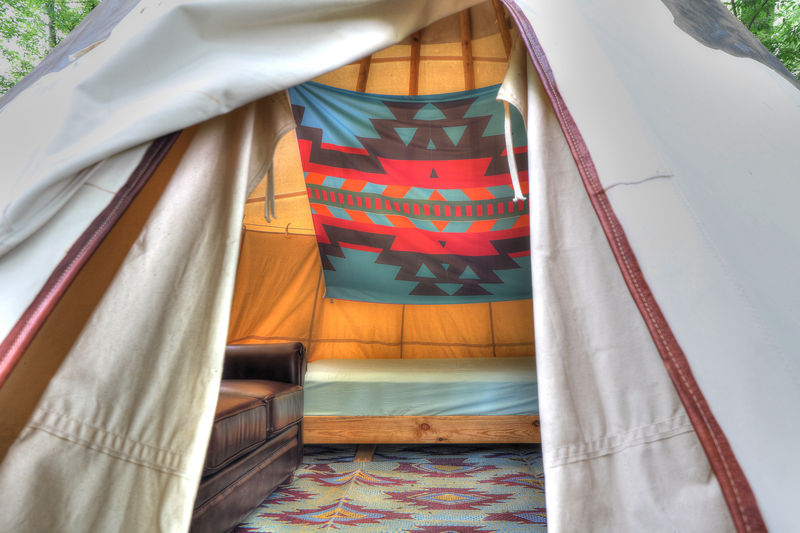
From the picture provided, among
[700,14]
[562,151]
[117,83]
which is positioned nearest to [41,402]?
[117,83]

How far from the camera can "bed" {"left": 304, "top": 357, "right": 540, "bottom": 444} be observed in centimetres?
209

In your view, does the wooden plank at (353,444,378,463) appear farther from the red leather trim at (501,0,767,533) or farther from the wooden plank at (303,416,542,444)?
the red leather trim at (501,0,767,533)

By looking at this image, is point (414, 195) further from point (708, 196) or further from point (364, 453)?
point (708, 196)

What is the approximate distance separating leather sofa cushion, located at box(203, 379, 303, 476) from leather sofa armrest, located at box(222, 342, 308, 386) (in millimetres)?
89

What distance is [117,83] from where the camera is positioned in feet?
2.82

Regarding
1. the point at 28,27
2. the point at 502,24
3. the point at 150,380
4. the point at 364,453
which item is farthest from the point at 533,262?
the point at 28,27

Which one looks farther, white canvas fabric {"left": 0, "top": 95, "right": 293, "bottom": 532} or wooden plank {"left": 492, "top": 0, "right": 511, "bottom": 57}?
wooden plank {"left": 492, "top": 0, "right": 511, "bottom": 57}

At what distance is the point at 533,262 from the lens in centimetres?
89

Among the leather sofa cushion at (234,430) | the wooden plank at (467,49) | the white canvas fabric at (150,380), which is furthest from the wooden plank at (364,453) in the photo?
the wooden plank at (467,49)

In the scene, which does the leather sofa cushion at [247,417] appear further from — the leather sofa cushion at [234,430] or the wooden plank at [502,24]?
the wooden plank at [502,24]

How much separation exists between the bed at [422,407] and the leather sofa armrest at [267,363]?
282 millimetres

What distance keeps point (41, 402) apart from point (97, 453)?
0.42 feet

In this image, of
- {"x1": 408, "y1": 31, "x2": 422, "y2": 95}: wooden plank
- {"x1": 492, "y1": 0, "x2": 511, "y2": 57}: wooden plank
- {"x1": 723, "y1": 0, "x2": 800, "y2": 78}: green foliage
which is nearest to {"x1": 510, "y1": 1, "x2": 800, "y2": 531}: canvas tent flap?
{"x1": 492, "y1": 0, "x2": 511, "y2": 57}: wooden plank

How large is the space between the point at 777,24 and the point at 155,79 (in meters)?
7.99
